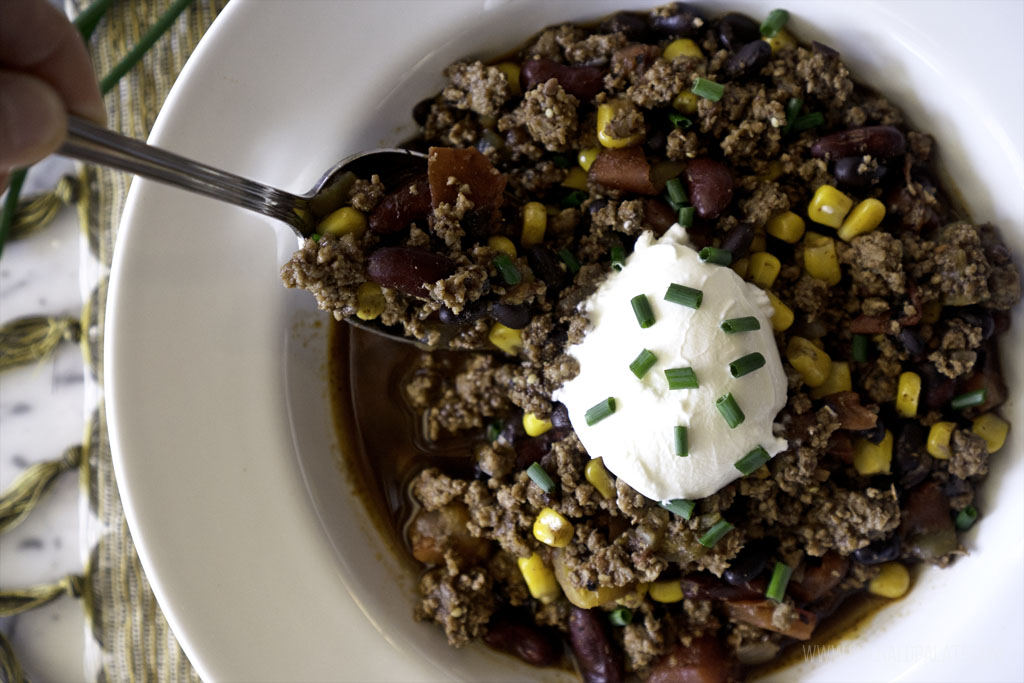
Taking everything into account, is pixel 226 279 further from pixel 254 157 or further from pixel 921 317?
pixel 921 317

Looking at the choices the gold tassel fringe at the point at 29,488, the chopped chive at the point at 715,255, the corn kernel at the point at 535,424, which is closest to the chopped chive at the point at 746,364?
the chopped chive at the point at 715,255

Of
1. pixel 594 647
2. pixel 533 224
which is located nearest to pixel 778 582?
pixel 594 647

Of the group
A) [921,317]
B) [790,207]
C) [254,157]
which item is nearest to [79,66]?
[254,157]

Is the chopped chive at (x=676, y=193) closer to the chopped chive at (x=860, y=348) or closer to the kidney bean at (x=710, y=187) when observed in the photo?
the kidney bean at (x=710, y=187)

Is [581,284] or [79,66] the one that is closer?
[79,66]

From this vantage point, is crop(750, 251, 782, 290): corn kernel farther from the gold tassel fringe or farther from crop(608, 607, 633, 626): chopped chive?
the gold tassel fringe

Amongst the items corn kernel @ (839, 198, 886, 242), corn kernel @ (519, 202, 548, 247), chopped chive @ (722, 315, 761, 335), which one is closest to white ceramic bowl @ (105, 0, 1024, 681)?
corn kernel @ (839, 198, 886, 242)
